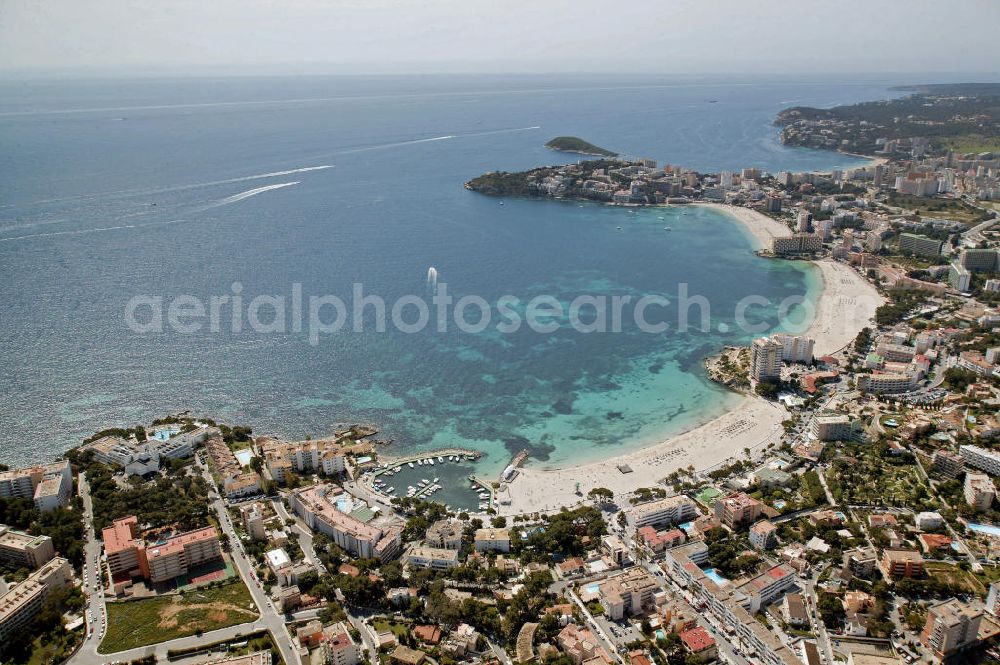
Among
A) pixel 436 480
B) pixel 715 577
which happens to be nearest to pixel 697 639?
pixel 715 577

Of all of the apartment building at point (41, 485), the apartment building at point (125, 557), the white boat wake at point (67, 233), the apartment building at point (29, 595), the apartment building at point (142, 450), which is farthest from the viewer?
the white boat wake at point (67, 233)

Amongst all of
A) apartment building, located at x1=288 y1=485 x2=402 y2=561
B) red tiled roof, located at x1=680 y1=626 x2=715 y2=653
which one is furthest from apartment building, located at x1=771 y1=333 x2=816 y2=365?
apartment building, located at x1=288 y1=485 x2=402 y2=561

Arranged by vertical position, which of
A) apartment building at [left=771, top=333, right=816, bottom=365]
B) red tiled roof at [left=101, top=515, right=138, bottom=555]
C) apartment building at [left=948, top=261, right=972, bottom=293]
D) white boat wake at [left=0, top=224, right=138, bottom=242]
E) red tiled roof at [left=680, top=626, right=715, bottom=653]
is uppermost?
white boat wake at [left=0, top=224, right=138, bottom=242]

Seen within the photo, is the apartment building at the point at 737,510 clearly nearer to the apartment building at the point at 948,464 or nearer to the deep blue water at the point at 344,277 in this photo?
the deep blue water at the point at 344,277

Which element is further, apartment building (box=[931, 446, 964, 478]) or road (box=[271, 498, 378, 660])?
apartment building (box=[931, 446, 964, 478])

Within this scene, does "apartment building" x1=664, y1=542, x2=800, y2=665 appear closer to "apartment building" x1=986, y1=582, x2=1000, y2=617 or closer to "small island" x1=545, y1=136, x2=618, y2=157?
"apartment building" x1=986, y1=582, x2=1000, y2=617

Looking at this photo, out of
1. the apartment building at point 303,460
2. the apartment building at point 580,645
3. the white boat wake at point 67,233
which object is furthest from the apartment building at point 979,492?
the white boat wake at point 67,233

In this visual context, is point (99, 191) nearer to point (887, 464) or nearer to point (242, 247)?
point (242, 247)
